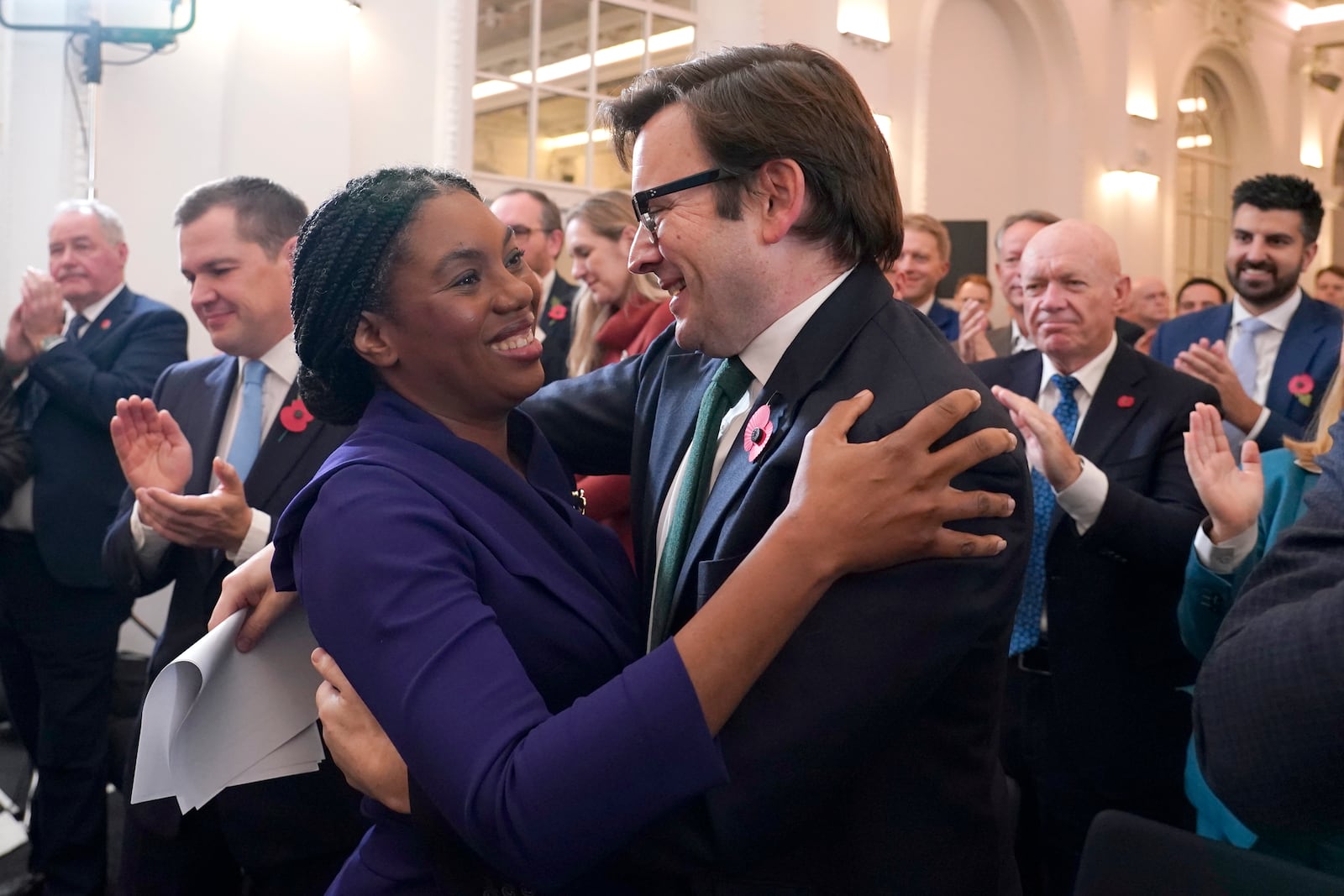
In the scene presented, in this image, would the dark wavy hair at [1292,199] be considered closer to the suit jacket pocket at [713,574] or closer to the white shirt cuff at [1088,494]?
the white shirt cuff at [1088,494]

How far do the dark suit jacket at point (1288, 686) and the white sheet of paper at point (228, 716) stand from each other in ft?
3.20

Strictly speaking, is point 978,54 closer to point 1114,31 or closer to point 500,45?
point 1114,31

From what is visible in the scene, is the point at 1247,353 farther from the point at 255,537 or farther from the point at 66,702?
the point at 66,702

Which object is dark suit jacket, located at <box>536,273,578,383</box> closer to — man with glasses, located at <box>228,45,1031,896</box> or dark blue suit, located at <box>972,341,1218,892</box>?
dark blue suit, located at <box>972,341,1218,892</box>

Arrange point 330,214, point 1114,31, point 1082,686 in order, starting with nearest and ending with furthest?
1. point 330,214
2. point 1082,686
3. point 1114,31

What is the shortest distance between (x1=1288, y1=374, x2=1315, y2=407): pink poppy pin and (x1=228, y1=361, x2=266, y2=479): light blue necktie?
2.98 metres

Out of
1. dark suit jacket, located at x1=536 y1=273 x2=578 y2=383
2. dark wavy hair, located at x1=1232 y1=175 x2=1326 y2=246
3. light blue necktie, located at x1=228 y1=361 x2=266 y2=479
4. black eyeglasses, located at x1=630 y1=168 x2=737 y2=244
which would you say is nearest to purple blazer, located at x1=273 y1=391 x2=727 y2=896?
black eyeglasses, located at x1=630 y1=168 x2=737 y2=244

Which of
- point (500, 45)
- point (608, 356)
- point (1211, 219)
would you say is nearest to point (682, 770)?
point (608, 356)

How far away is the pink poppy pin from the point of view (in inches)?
138

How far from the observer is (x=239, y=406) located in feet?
7.78

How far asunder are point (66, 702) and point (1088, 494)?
108 inches

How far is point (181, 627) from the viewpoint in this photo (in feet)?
7.10

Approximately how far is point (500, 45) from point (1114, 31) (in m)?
5.81

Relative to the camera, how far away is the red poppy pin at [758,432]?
1234 millimetres
